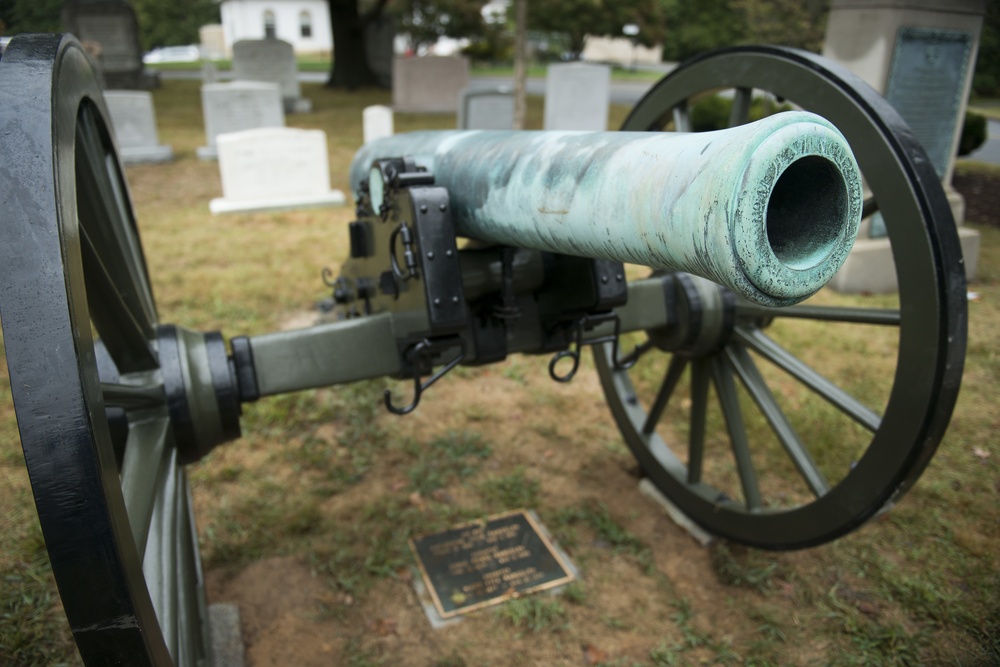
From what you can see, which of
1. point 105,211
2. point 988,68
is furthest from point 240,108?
point 988,68

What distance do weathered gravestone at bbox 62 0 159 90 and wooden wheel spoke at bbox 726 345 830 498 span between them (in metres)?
14.4

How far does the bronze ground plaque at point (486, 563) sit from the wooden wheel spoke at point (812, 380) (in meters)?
0.92

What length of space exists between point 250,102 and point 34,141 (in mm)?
8695

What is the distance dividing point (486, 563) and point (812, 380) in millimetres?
1140

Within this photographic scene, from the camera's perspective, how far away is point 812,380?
2.12m

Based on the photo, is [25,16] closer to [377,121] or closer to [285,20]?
[377,121]

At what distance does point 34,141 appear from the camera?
1004 millimetres

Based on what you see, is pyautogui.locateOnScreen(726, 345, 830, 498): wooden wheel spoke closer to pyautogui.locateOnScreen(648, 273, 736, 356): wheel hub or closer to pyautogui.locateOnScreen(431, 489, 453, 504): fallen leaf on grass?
pyautogui.locateOnScreen(648, 273, 736, 356): wheel hub

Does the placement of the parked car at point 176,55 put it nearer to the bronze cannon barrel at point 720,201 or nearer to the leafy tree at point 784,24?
the leafy tree at point 784,24

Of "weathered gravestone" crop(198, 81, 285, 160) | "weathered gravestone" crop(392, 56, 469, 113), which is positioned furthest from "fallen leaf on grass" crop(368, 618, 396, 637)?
"weathered gravestone" crop(392, 56, 469, 113)

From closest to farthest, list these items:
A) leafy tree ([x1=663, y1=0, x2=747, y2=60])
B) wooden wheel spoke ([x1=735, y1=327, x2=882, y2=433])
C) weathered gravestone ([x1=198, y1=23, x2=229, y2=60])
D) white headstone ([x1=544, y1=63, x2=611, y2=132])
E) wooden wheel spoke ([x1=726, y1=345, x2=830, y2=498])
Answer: wooden wheel spoke ([x1=735, y1=327, x2=882, y2=433])
wooden wheel spoke ([x1=726, y1=345, x2=830, y2=498])
white headstone ([x1=544, y1=63, x2=611, y2=132])
leafy tree ([x1=663, y1=0, x2=747, y2=60])
weathered gravestone ([x1=198, y1=23, x2=229, y2=60])

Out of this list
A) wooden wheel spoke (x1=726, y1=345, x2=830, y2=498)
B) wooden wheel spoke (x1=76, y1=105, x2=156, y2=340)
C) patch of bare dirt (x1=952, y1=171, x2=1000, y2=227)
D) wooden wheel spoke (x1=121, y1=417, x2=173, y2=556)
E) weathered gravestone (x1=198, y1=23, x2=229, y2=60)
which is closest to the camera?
wooden wheel spoke (x1=121, y1=417, x2=173, y2=556)

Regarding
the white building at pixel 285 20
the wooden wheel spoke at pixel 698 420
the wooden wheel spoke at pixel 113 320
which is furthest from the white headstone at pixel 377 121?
the white building at pixel 285 20

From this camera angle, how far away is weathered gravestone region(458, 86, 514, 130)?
9656 mm
